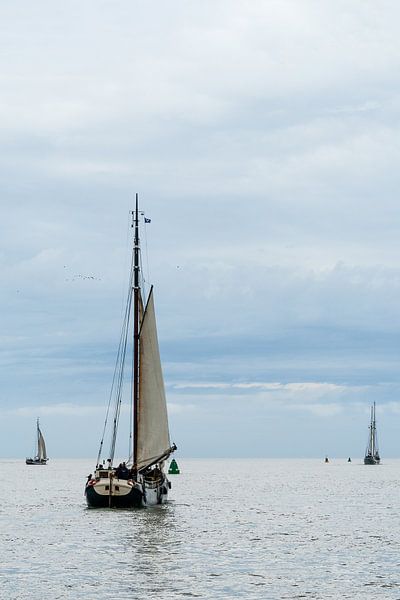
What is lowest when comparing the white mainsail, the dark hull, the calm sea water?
the calm sea water

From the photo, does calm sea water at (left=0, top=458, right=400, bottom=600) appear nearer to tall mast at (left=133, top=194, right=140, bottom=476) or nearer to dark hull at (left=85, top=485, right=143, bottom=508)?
dark hull at (left=85, top=485, right=143, bottom=508)

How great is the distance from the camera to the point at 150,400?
83938mm

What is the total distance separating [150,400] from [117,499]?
9140mm

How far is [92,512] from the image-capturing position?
278ft

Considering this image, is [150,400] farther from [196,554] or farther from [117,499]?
[196,554]

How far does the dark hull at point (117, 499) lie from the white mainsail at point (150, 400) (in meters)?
4.20

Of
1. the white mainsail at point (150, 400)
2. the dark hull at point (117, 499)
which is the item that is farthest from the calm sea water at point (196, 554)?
the white mainsail at point (150, 400)

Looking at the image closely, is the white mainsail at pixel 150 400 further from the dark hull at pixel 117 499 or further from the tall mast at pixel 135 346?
the dark hull at pixel 117 499

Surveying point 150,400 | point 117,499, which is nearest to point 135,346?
point 150,400

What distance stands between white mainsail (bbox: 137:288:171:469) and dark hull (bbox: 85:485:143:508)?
420 cm

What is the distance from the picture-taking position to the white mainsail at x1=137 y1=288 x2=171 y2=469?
8306cm

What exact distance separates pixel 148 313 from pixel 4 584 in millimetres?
44142

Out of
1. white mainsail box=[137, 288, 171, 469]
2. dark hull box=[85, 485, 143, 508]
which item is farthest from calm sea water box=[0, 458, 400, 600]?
white mainsail box=[137, 288, 171, 469]

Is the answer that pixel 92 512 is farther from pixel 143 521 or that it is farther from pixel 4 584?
pixel 4 584
